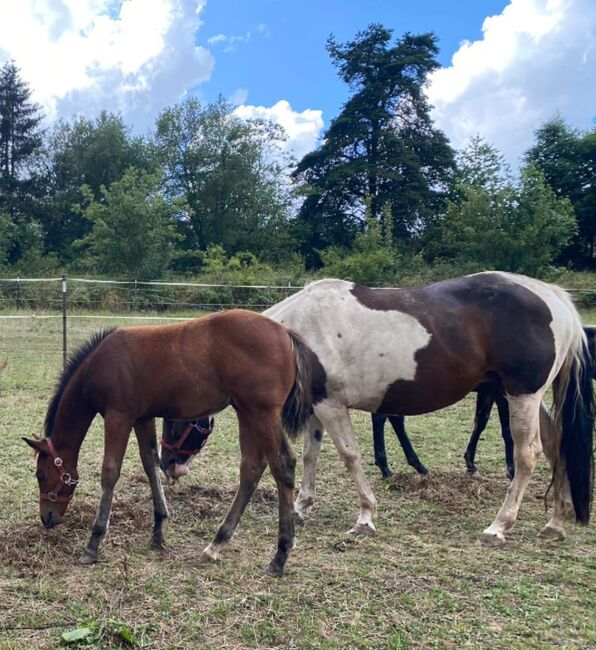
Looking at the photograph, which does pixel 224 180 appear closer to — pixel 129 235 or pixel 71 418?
pixel 129 235

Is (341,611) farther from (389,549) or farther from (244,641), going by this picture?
(389,549)

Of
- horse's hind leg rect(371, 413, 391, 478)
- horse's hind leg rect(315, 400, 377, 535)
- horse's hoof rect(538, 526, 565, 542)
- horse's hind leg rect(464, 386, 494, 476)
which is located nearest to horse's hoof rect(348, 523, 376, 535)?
horse's hind leg rect(315, 400, 377, 535)

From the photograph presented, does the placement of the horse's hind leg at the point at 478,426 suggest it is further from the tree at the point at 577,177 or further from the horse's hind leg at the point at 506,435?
the tree at the point at 577,177

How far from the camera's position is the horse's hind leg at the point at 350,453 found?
13.9 feet

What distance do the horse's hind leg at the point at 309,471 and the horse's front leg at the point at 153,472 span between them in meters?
1.07

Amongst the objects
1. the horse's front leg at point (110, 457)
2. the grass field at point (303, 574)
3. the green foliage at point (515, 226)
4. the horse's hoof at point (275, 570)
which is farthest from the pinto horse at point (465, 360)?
the green foliage at point (515, 226)

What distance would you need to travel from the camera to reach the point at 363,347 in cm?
445

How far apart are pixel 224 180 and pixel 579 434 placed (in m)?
32.9

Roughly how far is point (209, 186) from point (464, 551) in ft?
111

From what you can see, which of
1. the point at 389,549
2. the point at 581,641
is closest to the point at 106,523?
the point at 389,549

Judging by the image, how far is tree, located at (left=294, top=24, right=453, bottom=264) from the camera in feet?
111

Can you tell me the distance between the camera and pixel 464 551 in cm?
389

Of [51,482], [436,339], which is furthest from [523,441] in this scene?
[51,482]

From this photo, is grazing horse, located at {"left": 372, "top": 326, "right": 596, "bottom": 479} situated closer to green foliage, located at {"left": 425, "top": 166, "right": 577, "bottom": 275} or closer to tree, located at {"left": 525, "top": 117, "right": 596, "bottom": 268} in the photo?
green foliage, located at {"left": 425, "top": 166, "right": 577, "bottom": 275}
